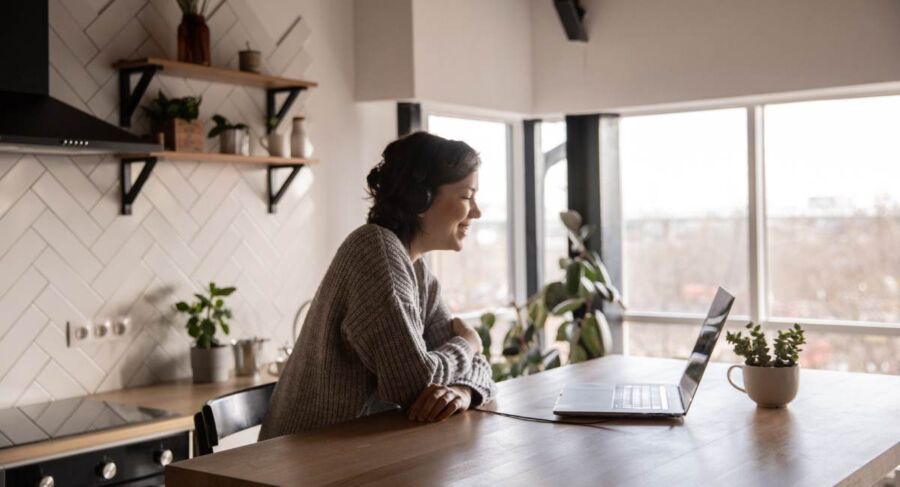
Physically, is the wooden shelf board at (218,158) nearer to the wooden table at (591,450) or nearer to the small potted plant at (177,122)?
the small potted plant at (177,122)

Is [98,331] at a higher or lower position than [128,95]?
lower

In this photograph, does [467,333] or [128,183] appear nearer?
[467,333]

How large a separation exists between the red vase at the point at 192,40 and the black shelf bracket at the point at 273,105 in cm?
44

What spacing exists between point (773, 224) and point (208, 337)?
2.46m

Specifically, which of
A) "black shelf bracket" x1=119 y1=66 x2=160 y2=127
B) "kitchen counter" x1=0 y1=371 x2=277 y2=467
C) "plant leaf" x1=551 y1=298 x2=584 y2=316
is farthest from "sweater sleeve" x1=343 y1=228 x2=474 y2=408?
"plant leaf" x1=551 y1=298 x2=584 y2=316

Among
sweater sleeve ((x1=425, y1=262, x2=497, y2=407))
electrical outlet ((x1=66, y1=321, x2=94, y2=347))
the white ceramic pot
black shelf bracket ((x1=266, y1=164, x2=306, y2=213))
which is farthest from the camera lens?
black shelf bracket ((x1=266, y1=164, x2=306, y2=213))

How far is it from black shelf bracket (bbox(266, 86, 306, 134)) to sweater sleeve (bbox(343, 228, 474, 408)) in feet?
5.87

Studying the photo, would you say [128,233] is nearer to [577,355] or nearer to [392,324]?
[392,324]

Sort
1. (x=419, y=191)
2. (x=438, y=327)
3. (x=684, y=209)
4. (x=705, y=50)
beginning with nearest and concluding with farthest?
(x=419, y=191)
(x=438, y=327)
(x=705, y=50)
(x=684, y=209)

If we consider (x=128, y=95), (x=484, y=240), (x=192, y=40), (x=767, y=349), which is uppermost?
(x=192, y=40)

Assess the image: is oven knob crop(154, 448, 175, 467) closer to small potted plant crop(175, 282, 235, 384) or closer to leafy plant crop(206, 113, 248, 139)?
small potted plant crop(175, 282, 235, 384)

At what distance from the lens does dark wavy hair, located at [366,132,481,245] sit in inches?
86.8

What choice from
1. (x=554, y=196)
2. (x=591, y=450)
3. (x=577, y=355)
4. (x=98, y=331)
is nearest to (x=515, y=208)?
(x=554, y=196)

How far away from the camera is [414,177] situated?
2209 mm
